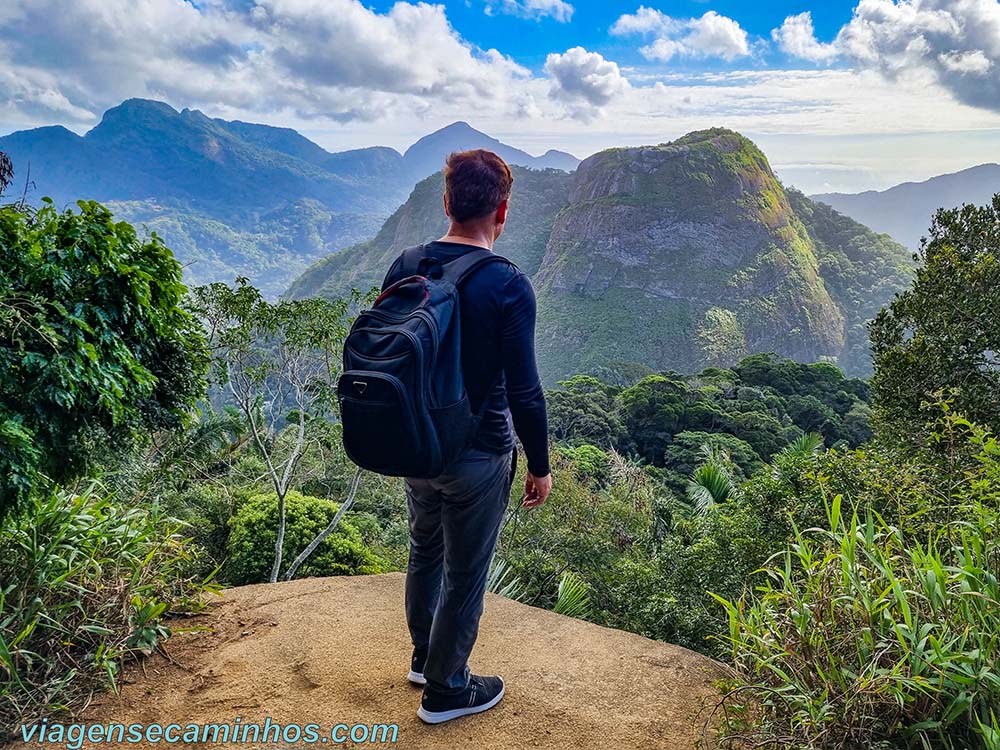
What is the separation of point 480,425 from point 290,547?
5.06m

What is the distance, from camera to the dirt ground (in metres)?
2.11

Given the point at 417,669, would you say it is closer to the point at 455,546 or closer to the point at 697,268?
the point at 455,546

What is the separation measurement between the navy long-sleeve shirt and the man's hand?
0.11 metres

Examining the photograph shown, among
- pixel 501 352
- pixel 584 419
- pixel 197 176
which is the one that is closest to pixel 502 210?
pixel 501 352

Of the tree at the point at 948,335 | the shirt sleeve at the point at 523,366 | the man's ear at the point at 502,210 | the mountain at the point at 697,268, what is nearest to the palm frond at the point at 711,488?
the tree at the point at 948,335

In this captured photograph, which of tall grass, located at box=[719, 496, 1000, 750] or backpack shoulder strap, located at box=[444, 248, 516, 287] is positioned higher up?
backpack shoulder strap, located at box=[444, 248, 516, 287]

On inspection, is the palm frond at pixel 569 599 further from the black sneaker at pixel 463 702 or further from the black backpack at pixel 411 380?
the black backpack at pixel 411 380

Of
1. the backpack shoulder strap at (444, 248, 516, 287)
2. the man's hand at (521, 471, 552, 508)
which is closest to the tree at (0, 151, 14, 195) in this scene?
the backpack shoulder strap at (444, 248, 516, 287)

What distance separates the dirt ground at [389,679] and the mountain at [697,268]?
165 feet

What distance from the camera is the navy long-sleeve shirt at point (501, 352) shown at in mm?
1710

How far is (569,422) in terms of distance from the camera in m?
24.7

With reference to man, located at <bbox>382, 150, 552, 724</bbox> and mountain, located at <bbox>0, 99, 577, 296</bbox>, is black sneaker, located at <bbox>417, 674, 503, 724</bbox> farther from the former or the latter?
mountain, located at <bbox>0, 99, 577, 296</bbox>

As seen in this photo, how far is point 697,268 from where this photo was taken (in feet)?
214

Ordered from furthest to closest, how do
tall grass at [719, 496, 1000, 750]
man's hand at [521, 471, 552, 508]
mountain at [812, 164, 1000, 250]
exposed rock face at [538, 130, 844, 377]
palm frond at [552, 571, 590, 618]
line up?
1. mountain at [812, 164, 1000, 250]
2. exposed rock face at [538, 130, 844, 377]
3. palm frond at [552, 571, 590, 618]
4. man's hand at [521, 471, 552, 508]
5. tall grass at [719, 496, 1000, 750]
